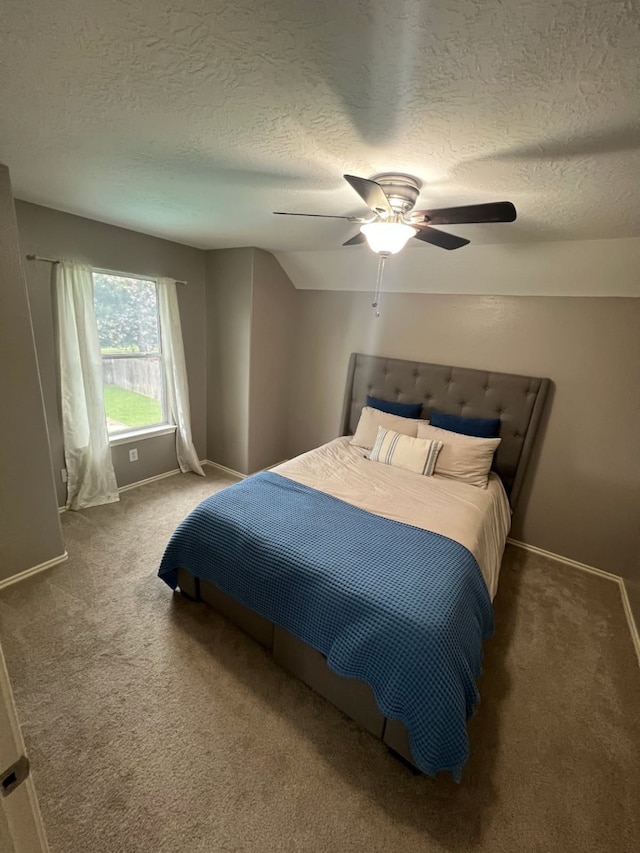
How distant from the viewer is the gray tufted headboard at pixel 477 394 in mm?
2652

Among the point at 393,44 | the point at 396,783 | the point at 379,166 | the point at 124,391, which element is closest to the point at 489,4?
the point at 393,44

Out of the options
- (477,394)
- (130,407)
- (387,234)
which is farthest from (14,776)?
(130,407)

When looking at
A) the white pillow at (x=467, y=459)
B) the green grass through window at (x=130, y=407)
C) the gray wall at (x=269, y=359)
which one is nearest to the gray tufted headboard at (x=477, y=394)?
the white pillow at (x=467, y=459)

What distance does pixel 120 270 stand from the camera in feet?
9.50

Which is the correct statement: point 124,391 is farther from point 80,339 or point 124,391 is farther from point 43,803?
point 43,803

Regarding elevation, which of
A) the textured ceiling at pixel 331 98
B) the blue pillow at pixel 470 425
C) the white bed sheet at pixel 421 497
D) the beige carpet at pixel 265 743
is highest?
the textured ceiling at pixel 331 98

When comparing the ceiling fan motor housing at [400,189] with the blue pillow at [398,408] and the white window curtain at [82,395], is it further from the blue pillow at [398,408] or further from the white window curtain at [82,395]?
the white window curtain at [82,395]

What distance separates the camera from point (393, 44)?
0.80 meters

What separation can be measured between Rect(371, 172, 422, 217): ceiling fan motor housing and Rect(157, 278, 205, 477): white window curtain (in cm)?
Result: 230

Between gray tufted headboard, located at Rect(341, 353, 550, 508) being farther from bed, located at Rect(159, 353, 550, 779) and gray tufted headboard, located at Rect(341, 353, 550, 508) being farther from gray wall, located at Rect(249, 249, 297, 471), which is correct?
gray wall, located at Rect(249, 249, 297, 471)

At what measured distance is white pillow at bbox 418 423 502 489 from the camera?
2539mm

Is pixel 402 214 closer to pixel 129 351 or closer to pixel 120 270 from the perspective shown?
pixel 120 270

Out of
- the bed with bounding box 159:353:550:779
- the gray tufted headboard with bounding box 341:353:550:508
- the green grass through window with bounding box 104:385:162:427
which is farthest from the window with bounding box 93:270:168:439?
the gray tufted headboard with bounding box 341:353:550:508

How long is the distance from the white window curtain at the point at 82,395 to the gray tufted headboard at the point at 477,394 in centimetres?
227
